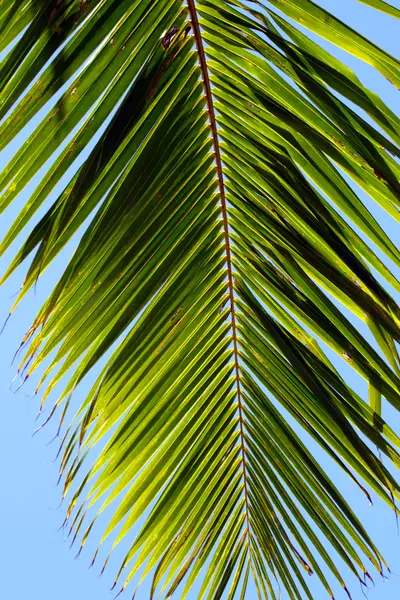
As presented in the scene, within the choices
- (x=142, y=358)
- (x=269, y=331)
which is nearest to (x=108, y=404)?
(x=142, y=358)

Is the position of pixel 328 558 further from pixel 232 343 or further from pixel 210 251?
pixel 210 251

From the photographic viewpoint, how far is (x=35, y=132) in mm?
1212

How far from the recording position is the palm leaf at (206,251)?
1188 millimetres

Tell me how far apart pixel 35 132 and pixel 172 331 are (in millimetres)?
607

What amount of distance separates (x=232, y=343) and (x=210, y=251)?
0.33 meters

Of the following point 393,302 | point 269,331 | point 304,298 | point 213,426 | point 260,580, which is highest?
point 393,302

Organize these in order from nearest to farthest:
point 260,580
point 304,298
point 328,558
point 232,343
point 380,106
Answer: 1. point 380,106
2. point 304,298
3. point 232,343
4. point 328,558
5. point 260,580

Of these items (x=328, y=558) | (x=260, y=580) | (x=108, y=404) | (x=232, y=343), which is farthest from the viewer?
(x=260, y=580)

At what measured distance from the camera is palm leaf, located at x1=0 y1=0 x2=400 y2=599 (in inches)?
46.8

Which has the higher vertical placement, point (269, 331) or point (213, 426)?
point (269, 331)

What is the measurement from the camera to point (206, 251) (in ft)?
5.22

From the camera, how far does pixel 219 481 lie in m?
1.99

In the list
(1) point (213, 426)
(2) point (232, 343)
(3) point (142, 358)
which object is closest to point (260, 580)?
(1) point (213, 426)

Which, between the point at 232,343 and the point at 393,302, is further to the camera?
the point at 232,343
